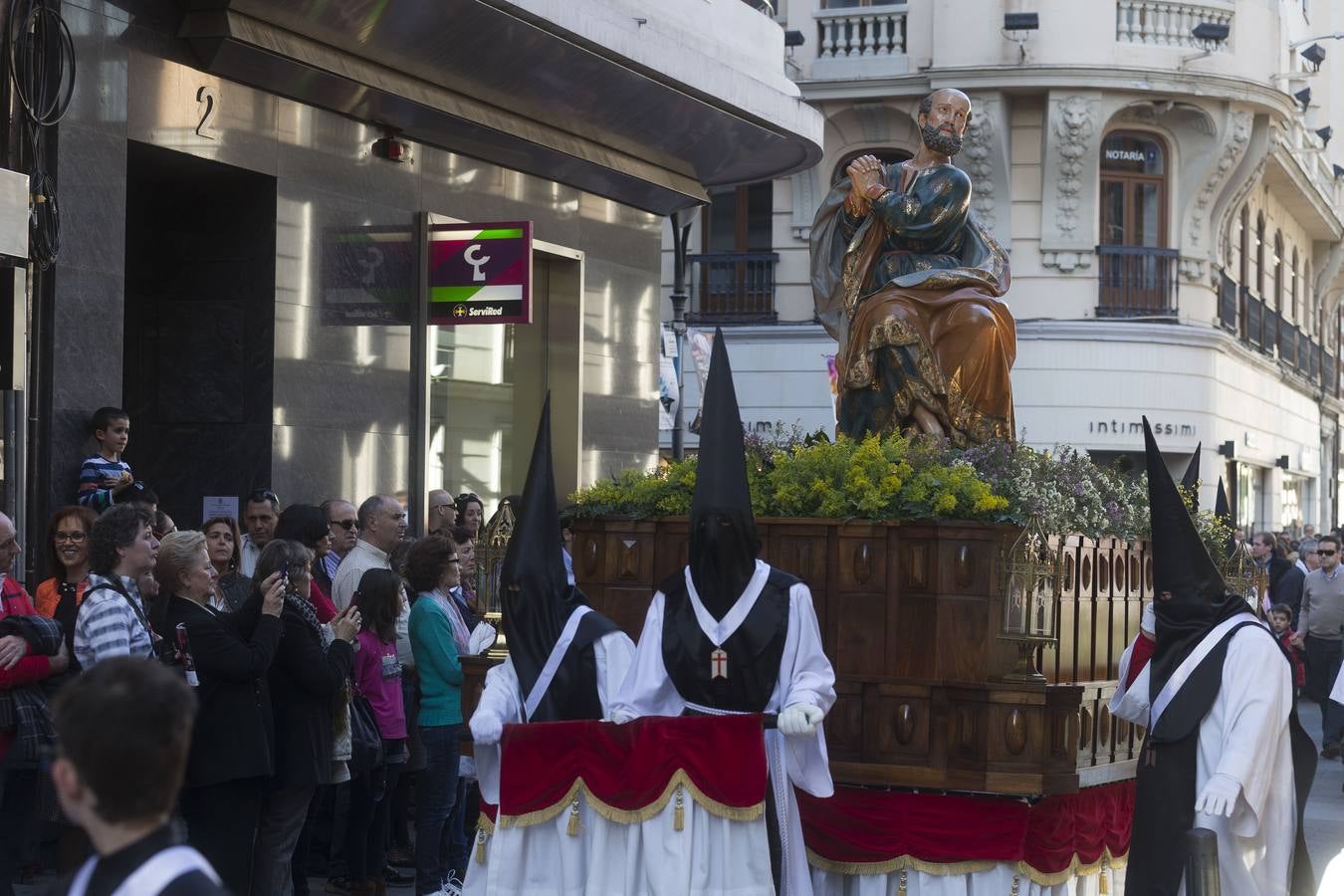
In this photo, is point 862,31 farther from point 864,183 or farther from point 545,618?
point 545,618

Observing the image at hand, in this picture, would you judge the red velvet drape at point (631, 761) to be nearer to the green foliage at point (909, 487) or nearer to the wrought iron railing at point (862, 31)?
the green foliage at point (909, 487)

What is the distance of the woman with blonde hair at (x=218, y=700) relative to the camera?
776cm

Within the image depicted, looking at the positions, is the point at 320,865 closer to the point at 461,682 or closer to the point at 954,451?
the point at 461,682

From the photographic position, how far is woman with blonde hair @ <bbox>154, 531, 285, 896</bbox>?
7.76m

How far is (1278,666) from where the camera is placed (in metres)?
7.30

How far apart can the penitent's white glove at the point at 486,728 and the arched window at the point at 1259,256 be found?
30.9m

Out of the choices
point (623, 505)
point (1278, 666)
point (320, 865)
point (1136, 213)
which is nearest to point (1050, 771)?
point (1278, 666)

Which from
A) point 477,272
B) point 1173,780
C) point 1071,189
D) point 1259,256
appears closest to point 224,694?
point 1173,780

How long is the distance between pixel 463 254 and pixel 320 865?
6074 millimetres

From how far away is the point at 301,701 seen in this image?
27.7ft

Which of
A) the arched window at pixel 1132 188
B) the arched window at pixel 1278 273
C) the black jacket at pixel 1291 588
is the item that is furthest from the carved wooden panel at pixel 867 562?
the arched window at pixel 1278 273

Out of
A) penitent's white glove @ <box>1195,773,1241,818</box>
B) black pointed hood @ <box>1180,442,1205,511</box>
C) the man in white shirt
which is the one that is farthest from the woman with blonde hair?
black pointed hood @ <box>1180,442,1205,511</box>

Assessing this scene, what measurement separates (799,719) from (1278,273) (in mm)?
33958

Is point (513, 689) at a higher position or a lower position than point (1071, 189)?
Answer: lower
